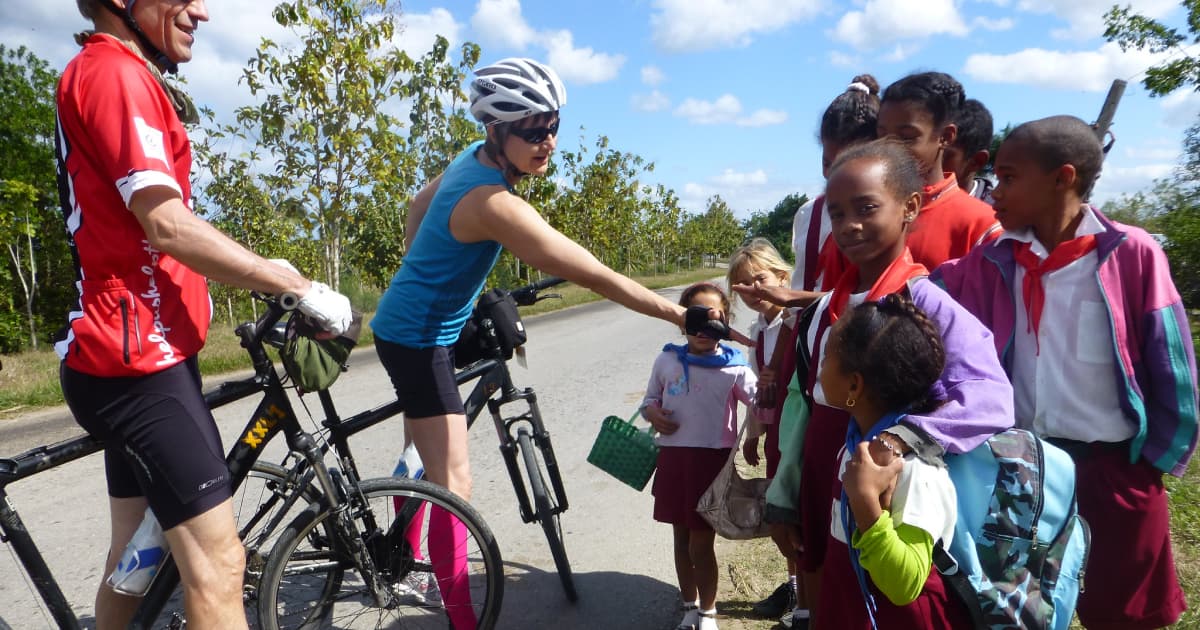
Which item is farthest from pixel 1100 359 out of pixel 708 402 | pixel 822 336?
pixel 708 402

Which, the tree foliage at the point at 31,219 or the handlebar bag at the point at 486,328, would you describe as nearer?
the handlebar bag at the point at 486,328

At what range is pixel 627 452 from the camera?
3.22 metres

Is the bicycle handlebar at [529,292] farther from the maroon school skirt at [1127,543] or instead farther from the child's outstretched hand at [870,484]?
the maroon school skirt at [1127,543]

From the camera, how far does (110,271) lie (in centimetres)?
196

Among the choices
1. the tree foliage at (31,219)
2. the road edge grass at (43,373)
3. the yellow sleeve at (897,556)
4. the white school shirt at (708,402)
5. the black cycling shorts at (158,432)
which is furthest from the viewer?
the tree foliage at (31,219)

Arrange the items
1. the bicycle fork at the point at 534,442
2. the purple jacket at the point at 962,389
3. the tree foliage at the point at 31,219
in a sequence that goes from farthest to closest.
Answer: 1. the tree foliage at the point at 31,219
2. the bicycle fork at the point at 534,442
3. the purple jacket at the point at 962,389

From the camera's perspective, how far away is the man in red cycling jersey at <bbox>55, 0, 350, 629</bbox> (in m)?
1.86

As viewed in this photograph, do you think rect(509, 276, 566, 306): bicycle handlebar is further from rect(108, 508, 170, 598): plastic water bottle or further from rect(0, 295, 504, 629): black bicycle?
rect(108, 508, 170, 598): plastic water bottle

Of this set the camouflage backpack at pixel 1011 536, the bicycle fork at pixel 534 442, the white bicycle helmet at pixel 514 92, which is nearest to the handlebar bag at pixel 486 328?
the bicycle fork at pixel 534 442

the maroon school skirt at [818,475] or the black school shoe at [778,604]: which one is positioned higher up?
the maroon school skirt at [818,475]

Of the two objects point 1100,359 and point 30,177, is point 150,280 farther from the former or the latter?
point 30,177

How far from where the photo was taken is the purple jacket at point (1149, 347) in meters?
2.01

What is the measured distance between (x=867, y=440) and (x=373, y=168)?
11568 millimetres

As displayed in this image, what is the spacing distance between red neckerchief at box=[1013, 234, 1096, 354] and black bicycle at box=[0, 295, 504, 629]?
Answer: 1.85m
